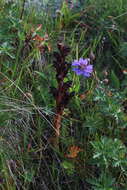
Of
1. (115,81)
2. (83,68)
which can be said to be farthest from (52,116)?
(115,81)

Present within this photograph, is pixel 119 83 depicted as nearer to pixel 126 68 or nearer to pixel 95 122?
pixel 126 68

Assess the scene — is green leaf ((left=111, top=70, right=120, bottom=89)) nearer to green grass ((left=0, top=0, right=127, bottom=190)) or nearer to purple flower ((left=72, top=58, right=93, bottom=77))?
green grass ((left=0, top=0, right=127, bottom=190))

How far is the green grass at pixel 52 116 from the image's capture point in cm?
229

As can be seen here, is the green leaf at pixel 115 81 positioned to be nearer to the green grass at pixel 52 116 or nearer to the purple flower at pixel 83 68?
the green grass at pixel 52 116

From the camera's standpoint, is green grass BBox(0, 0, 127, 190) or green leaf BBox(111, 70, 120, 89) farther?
green leaf BBox(111, 70, 120, 89)

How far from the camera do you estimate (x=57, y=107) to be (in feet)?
7.59

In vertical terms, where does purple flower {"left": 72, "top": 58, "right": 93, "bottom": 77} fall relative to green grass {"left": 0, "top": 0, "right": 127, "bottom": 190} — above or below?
above

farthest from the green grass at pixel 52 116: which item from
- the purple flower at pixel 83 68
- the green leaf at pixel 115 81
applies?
the purple flower at pixel 83 68

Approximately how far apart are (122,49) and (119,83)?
0.24 meters

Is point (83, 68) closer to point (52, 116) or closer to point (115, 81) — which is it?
point (52, 116)

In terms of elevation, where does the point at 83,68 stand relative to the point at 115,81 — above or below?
above

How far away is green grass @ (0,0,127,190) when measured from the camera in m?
2.29

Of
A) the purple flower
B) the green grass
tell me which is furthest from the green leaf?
the purple flower

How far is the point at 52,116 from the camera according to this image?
250 centimetres
